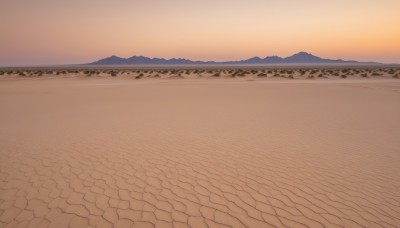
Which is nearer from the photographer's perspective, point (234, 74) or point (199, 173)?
point (199, 173)

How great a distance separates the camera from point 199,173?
16.1 ft

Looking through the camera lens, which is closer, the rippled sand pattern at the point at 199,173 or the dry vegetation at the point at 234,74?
the rippled sand pattern at the point at 199,173

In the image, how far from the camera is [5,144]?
656cm

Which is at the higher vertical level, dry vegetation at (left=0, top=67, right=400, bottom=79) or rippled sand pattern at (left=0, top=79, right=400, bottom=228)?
dry vegetation at (left=0, top=67, right=400, bottom=79)

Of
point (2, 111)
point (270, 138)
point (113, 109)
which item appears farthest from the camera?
point (113, 109)

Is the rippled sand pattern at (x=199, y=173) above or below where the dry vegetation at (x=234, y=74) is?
below

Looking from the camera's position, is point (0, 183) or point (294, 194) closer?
point (294, 194)

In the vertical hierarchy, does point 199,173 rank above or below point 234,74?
below

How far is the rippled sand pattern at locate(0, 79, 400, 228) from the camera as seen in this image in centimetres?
355

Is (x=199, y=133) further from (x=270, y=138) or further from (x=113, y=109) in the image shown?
(x=113, y=109)

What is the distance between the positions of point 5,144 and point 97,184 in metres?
3.81

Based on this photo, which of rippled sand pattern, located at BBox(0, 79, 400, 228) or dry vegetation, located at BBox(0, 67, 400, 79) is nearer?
rippled sand pattern, located at BBox(0, 79, 400, 228)

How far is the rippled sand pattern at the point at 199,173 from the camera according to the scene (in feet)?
11.7

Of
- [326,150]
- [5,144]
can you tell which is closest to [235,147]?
[326,150]
